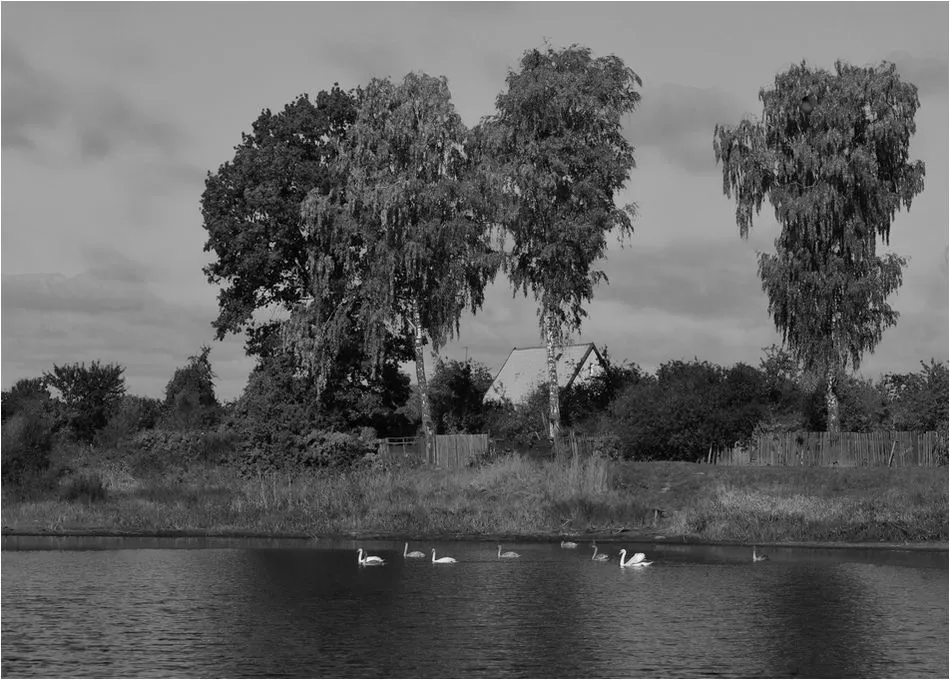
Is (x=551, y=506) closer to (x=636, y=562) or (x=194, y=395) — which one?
(x=636, y=562)

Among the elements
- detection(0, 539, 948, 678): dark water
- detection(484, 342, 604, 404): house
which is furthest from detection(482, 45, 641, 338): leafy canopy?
detection(484, 342, 604, 404): house

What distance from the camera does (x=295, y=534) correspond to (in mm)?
55844

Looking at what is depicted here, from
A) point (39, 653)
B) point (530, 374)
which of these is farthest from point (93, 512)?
point (530, 374)

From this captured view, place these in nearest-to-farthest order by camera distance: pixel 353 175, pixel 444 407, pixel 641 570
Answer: pixel 641 570
pixel 353 175
pixel 444 407

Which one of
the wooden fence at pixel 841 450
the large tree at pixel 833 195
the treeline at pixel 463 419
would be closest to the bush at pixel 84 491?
the treeline at pixel 463 419

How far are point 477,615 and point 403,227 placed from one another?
137ft

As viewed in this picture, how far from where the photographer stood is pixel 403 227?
72062 mm

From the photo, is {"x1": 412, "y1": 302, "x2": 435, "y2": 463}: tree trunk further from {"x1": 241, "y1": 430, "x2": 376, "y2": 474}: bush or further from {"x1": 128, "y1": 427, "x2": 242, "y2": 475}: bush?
{"x1": 128, "y1": 427, "x2": 242, "y2": 475}: bush

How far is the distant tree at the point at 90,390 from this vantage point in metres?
104

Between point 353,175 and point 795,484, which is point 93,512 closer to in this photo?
point 353,175

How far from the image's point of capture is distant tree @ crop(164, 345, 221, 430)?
8806cm

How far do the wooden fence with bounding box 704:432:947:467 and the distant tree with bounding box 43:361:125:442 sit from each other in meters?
58.7

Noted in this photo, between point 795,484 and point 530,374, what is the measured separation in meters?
63.8

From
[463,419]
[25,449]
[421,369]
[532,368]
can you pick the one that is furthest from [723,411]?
[532,368]
